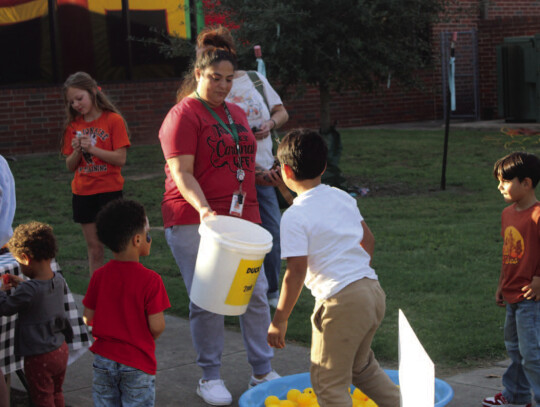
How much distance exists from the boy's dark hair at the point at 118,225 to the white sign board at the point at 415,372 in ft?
4.20

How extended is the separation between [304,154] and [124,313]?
3.36 feet

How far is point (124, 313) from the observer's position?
345cm

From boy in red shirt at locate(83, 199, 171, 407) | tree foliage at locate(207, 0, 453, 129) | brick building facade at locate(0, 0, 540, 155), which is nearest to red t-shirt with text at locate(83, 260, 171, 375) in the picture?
boy in red shirt at locate(83, 199, 171, 407)

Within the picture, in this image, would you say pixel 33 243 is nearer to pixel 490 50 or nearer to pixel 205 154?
pixel 205 154

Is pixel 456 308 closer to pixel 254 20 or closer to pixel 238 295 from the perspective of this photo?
pixel 238 295

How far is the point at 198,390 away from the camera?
4531 millimetres

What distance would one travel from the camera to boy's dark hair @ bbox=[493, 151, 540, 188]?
4.02m

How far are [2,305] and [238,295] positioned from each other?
1.08 meters

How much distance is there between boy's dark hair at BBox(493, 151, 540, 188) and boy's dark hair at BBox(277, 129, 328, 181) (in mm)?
1055

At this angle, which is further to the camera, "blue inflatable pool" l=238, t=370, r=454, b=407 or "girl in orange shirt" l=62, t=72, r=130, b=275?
"girl in orange shirt" l=62, t=72, r=130, b=275

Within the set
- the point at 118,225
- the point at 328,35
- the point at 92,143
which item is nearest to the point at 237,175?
the point at 118,225

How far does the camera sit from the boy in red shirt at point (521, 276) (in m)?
3.97

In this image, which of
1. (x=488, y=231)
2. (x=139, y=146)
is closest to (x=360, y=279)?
(x=488, y=231)

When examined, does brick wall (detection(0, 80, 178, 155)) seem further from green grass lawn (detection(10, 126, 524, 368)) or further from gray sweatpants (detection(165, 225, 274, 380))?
gray sweatpants (detection(165, 225, 274, 380))
